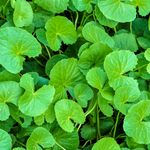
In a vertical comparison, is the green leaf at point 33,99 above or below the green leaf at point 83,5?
below

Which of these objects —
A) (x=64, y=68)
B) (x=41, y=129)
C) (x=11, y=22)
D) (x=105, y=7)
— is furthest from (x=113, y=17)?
(x=41, y=129)

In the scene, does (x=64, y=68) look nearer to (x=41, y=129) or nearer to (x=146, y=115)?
(x=41, y=129)

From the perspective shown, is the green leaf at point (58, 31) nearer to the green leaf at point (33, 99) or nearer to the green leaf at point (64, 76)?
the green leaf at point (64, 76)

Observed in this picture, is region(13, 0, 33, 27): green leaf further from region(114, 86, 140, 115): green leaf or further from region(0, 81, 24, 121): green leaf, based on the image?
region(114, 86, 140, 115): green leaf

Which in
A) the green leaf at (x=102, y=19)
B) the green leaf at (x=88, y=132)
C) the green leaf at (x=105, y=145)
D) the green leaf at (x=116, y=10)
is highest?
the green leaf at (x=116, y=10)

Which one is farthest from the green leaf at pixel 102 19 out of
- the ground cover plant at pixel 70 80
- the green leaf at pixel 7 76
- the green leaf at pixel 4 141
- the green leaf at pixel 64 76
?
the green leaf at pixel 4 141

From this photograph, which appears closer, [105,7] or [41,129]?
[41,129]

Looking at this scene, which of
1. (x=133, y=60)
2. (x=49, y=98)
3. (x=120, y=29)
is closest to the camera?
Answer: (x=49, y=98)
